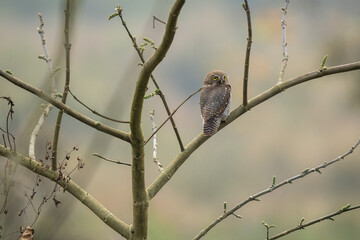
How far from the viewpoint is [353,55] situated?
397cm

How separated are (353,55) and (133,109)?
352 centimetres

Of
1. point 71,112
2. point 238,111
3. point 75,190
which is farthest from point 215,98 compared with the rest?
point 71,112

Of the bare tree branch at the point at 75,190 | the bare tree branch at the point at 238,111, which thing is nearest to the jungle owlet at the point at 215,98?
the bare tree branch at the point at 238,111

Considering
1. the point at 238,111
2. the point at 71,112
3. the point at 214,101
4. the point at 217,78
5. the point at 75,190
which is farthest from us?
the point at 217,78

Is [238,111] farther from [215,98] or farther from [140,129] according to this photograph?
[215,98]

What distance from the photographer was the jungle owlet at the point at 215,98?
1803mm

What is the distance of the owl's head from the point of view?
2.14m

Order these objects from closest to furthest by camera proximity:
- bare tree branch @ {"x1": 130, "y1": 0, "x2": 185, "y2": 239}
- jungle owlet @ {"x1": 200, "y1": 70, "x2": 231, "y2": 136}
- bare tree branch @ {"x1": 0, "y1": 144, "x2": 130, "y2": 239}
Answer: bare tree branch @ {"x1": 130, "y1": 0, "x2": 185, "y2": 239} < bare tree branch @ {"x1": 0, "y1": 144, "x2": 130, "y2": 239} < jungle owlet @ {"x1": 200, "y1": 70, "x2": 231, "y2": 136}

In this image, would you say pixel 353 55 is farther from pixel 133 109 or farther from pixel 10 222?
pixel 10 222

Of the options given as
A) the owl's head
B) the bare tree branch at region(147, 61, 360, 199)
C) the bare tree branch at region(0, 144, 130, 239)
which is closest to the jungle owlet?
the owl's head

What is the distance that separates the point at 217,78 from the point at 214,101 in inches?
8.5

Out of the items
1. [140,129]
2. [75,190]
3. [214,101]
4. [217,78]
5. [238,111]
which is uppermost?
[217,78]

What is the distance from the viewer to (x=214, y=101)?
6.45 ft

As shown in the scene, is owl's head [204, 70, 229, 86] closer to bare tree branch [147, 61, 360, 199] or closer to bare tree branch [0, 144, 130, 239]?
bare tree branch [147, 61, 360, 199]
